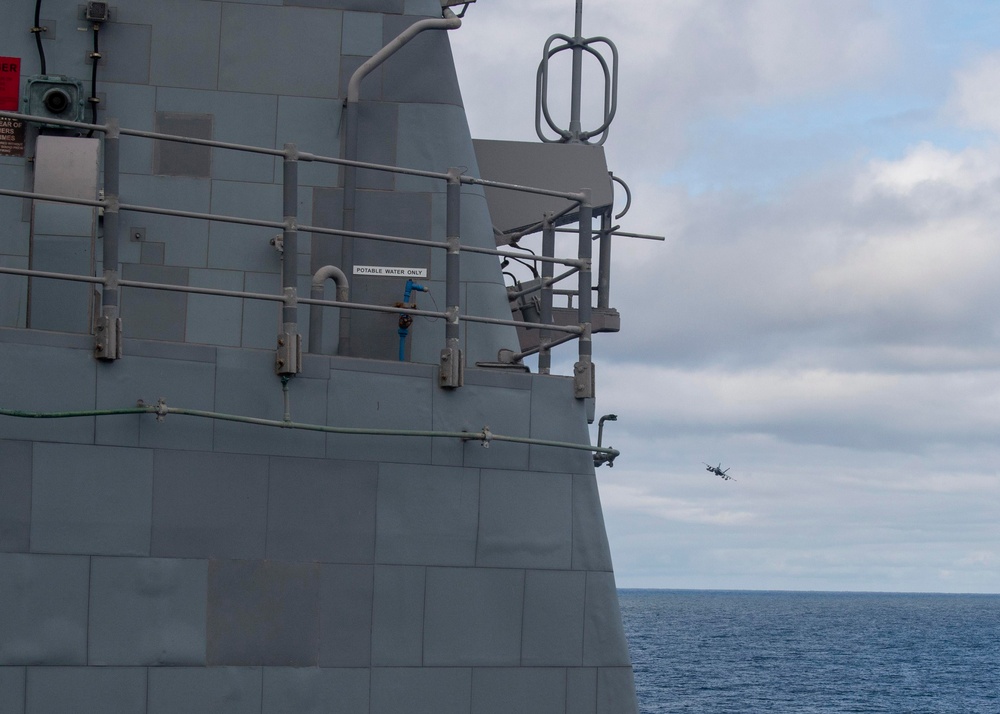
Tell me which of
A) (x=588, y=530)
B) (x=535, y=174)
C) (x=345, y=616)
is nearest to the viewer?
(x=345, y=616)

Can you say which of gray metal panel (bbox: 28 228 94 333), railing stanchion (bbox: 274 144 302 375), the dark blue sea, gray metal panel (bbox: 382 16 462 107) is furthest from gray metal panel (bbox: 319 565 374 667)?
the dark blue sea

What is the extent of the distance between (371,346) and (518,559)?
149cm

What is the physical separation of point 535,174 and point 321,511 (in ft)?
12.9

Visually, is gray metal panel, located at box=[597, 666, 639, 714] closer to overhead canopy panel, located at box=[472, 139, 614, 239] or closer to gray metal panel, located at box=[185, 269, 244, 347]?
gray metal panel, located at box=[185, 269, 244, 347]

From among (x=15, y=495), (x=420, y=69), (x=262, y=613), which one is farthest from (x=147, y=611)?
(x=420, y=69)

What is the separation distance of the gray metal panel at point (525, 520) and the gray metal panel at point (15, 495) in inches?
83.8

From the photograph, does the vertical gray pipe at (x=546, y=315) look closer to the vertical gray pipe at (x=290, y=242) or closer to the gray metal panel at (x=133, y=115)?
the vertical gray pipe at (x=290, y=242)

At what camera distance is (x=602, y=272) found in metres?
9.23

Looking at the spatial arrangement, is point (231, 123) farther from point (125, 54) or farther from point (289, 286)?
point (289, 286)

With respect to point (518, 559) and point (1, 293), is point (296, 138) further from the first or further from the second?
point (518, 559)

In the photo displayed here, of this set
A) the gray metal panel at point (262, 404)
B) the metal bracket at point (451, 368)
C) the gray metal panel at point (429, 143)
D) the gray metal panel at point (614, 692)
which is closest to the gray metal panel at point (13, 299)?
the gray metal panel at point (262, 404)

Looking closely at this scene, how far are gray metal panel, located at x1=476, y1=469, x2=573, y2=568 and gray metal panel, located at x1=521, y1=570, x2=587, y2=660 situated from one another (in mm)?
83

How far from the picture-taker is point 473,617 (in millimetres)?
6156

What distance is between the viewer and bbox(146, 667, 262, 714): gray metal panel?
556 centimetres
